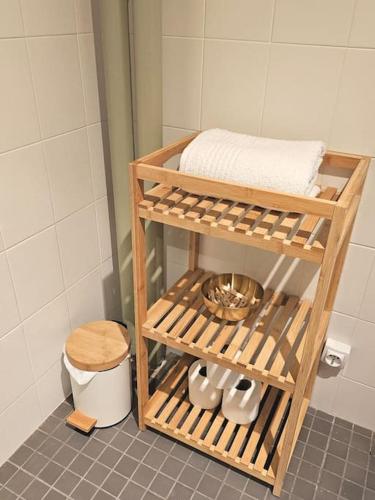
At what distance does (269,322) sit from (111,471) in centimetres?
61

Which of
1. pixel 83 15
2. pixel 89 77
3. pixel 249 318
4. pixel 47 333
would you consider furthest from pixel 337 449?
pixel 83 15

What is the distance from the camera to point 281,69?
1014mm

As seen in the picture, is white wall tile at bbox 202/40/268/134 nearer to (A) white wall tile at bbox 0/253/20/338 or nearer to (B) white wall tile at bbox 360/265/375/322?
(B) white wall tile at bbox 360/265/375/322

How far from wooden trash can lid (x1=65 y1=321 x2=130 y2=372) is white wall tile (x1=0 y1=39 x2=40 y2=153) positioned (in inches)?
23.5

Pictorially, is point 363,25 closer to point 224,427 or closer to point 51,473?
point 224,427

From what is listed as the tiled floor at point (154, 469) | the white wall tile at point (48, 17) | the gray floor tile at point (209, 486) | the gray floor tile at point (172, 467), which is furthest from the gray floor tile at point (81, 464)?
the white wall tile at point (48, 17)

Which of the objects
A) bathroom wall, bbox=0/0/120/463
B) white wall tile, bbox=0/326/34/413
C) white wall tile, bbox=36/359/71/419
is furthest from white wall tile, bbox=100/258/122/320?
white wall tile, bbox=0/326/34/413

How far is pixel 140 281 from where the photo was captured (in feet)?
3.56

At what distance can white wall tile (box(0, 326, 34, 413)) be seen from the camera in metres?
1.13

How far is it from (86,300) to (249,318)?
53 centimetres

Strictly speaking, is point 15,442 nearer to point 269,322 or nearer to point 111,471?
point 111,471

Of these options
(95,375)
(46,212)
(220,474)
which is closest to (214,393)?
(220,474)

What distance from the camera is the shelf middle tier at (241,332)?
3.40 feet

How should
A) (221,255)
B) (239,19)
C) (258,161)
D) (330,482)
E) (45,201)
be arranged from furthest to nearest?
(221,255)
(330,482)
(45,201)
(239,19)
(258,161)
